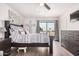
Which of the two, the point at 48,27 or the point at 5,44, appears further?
the point at 48,27

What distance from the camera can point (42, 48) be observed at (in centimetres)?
172

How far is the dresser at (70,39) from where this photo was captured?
1.61 m

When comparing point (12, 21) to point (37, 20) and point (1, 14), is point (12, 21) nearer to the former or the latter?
point (1, 14)

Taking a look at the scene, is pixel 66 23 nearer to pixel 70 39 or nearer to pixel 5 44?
pixel 70 39

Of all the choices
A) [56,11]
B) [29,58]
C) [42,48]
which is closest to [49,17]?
[56,11]

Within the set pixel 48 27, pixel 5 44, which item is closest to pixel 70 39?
pixel 48 27

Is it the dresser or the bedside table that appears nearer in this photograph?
the bedside table

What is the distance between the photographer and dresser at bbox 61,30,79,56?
1607 mm

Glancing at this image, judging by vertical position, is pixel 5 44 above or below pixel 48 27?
below

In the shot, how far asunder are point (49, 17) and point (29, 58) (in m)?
0.71

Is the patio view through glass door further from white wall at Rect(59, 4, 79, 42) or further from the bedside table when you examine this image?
the bedside table

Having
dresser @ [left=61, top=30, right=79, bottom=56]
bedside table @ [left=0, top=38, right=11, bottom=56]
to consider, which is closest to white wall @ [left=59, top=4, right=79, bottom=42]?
dresser @ [left=61, top=30, right=79, bottom=56]

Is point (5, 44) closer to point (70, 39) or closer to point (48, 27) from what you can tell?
point (48, 27)

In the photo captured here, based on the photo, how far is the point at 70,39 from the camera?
1699 mm
